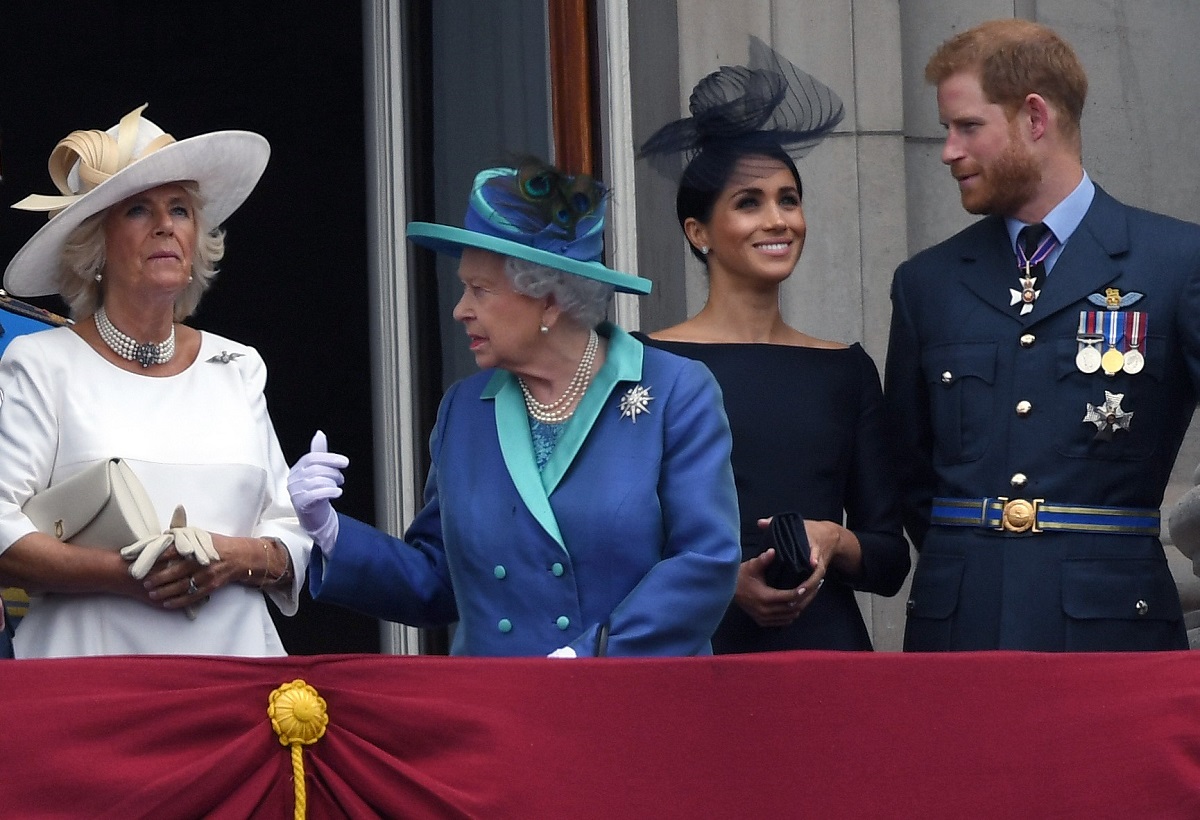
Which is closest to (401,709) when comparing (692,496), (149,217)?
(692,496)

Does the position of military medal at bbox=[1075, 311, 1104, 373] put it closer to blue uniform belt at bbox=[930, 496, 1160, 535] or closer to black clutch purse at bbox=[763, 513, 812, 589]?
blue uniform belt at bbox=[930, 496, 1160, 535]

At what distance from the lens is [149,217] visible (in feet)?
11.9

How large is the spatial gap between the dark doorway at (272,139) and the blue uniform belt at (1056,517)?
4599 mm

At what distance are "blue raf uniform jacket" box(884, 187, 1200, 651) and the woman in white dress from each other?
4.03ft

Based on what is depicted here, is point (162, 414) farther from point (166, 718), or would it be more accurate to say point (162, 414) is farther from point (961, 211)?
point (961, 211)

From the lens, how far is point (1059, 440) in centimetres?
384

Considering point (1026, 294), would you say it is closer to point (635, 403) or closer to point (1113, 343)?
point (1113, 343)

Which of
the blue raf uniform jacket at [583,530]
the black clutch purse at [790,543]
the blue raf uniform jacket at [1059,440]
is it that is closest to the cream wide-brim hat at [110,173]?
the blue raf uniform jacket at [583,530]

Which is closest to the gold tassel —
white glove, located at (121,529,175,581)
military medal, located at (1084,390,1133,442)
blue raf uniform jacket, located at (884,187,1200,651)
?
white glove, located at (121,529,175,581)

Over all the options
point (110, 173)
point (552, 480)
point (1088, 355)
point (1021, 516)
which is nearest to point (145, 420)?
point (110, 173)

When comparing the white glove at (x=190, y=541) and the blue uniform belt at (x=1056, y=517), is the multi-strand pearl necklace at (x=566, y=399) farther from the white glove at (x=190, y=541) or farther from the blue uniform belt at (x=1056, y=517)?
the blue uniform belt at (x=1056, y=517)

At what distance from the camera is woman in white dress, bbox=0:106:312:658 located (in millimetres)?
3383

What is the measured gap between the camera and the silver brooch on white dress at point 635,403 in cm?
341

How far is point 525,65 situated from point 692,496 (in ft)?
7.64
